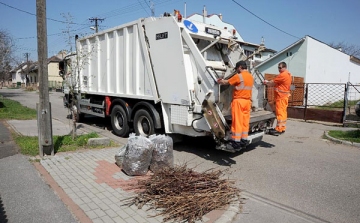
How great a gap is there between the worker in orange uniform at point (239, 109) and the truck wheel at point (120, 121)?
3.41 meters

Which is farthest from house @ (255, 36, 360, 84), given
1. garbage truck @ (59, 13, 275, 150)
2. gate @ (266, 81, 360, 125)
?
garbage truck @ (59, 13, 275, 150)

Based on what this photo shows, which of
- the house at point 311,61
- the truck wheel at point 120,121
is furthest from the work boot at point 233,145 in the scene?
the house at point 311,61

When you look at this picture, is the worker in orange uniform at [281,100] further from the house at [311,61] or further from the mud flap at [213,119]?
the house at [311,61]

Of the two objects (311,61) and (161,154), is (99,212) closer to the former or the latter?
(161,154)

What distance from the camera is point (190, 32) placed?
19.2 feet

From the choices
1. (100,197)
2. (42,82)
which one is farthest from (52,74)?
(100,197)

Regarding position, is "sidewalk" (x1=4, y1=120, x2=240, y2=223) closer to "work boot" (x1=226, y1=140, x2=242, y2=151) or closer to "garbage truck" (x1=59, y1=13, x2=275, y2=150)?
"garbage truck" (x1=59, y1=13, x2=275, y2=150)

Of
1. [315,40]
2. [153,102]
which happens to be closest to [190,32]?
[153,102]

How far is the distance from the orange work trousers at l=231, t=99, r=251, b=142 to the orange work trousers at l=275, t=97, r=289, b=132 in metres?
1.63

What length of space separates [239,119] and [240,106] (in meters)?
0.24

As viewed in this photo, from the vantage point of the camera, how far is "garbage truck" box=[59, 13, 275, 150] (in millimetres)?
5551

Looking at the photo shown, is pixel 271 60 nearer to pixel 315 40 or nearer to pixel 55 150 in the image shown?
pixel 315 40

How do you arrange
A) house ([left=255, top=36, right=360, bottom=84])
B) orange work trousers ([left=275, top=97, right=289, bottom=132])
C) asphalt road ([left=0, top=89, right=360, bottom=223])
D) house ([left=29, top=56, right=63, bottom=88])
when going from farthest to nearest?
house ([left=29, top=56, right=63, bottom=88]) → house ([left=255, top=36, right=360, bottom=84]) → orange work trousers ([left=275, top=97, right=289, bottom=132]) → asphalt road ([left=0, top=89, right=360, bottom=223])

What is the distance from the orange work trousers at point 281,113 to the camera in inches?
255
